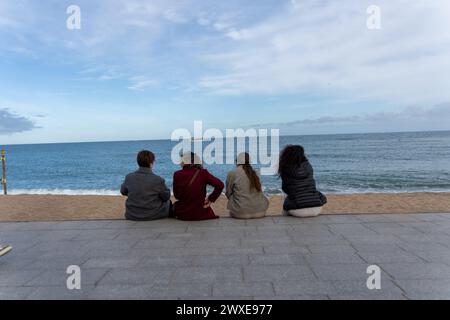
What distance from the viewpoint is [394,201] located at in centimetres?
1063

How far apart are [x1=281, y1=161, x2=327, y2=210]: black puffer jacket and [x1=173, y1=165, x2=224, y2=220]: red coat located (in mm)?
1140

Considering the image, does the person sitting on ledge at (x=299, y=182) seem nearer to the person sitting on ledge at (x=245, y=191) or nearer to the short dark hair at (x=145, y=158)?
the person sitting on ledge at (x=245, y=191)

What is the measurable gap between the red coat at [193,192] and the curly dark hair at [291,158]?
3.60 feet

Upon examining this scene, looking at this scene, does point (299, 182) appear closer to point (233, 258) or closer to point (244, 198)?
point (244, 198)

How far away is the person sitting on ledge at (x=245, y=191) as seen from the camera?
235 inches

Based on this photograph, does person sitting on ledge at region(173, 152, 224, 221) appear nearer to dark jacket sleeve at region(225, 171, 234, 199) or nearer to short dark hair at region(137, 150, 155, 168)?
dark jacket sleeve at region(225, 171, 234, 199)

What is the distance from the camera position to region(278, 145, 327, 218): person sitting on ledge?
593 cm

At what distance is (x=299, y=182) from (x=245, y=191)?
3.00 ft

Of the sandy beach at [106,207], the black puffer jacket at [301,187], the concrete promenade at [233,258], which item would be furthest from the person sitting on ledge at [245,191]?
the sandy beach at [106,207]

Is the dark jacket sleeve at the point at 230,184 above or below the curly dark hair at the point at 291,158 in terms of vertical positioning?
below

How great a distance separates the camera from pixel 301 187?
594 centimetres
